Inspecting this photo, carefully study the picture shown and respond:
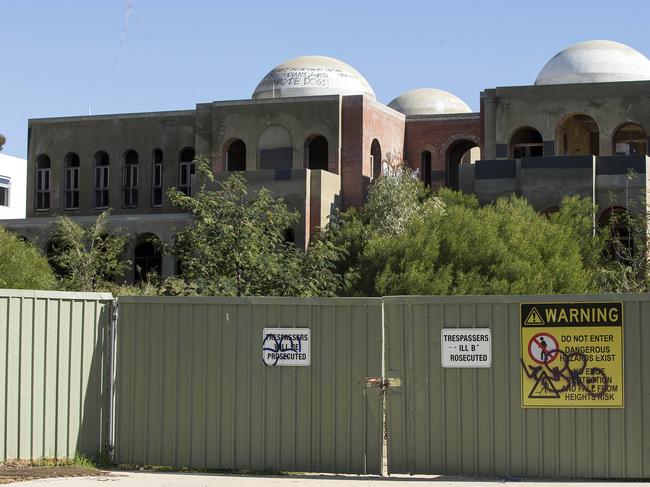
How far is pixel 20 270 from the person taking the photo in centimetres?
3456

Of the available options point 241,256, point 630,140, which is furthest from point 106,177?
point 241,256

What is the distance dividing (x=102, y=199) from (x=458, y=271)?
80.0 feet

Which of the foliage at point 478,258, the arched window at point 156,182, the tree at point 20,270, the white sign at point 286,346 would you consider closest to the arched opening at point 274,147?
the arched window at point 156,182

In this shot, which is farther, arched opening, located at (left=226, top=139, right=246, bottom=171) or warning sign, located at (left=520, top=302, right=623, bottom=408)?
arched opening, located at (left=226, top=139, right=246, bottom=171)

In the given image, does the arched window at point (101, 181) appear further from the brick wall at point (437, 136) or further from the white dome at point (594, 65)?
the white dome at point (594, 65)

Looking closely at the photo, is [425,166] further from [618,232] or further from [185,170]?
[618,232]

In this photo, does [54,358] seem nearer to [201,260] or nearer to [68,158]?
[201,260]

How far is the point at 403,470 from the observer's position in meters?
14.5

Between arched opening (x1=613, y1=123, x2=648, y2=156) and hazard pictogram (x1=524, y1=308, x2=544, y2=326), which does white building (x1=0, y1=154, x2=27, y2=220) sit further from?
hazard pictogram (x1=524, y1=308, x2=544, y2=326)

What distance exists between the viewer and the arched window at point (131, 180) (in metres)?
51.5

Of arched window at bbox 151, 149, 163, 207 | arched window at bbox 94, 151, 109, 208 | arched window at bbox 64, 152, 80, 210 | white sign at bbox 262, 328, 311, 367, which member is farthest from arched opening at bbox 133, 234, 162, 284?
white sign at bbox 262, 328, 311, 367

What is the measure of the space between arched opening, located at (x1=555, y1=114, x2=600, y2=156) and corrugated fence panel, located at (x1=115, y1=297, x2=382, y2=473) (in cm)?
3271

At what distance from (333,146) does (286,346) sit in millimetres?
32269

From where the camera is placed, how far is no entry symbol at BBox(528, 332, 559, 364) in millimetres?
14266
